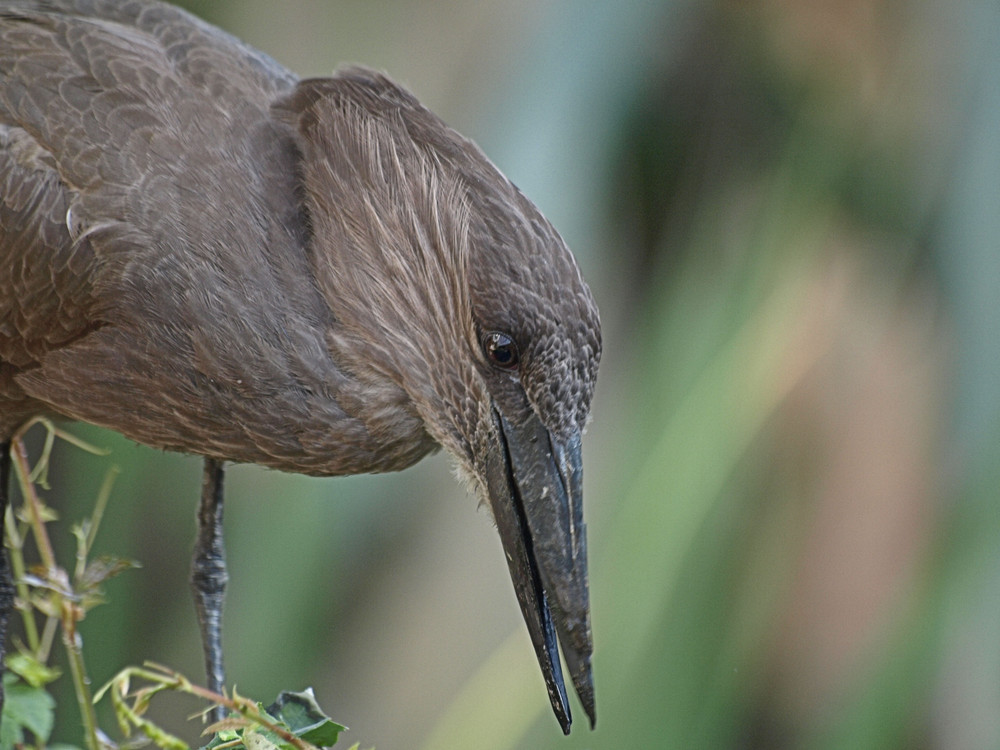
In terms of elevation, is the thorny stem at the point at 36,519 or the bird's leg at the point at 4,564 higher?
the thorny stem at the point at 36,519

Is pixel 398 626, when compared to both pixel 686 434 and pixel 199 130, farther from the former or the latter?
pixel 199 130

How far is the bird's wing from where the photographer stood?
1291 mm

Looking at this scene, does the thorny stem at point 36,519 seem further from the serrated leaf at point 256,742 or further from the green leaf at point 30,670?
the serrated leaf at point 256,742

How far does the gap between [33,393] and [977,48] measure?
75.3 inches

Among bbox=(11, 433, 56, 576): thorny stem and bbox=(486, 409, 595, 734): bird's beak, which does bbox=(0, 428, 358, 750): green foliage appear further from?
bbox=(486, 409, 595, 734): bird's beak

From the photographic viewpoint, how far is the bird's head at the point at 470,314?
118 cm

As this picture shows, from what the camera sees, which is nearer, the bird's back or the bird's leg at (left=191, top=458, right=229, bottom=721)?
the bird's back

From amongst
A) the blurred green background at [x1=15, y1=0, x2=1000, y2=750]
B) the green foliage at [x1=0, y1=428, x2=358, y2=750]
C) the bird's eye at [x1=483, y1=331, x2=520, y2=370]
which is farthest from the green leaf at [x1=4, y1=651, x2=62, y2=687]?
the blurred green background at [x1=15, y1=0, x2=1000, y2=750]

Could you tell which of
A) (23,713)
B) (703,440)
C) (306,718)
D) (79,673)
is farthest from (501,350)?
(703,440)

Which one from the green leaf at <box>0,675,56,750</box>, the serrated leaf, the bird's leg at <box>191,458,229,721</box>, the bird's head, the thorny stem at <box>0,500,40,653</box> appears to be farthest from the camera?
the bird's leg at <box>191,458,229,721</box>

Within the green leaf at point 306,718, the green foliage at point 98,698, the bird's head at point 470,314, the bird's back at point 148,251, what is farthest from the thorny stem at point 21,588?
the bird's head at point 470,314

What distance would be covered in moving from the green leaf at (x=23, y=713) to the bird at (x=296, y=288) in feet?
0.94

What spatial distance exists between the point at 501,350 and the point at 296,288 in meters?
0.26

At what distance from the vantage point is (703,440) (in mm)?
2199
